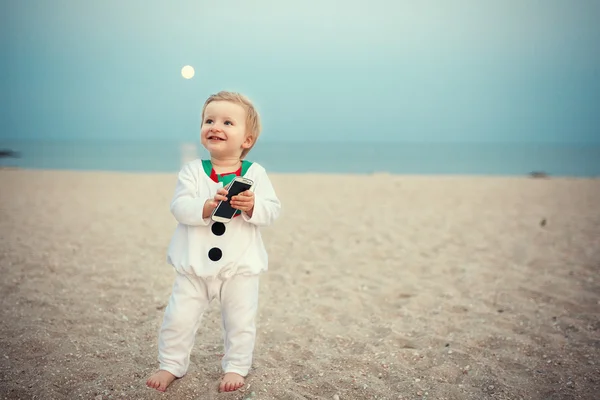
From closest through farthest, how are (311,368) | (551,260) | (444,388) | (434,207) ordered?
(444,388), (311,368), (551,260), (434,207)

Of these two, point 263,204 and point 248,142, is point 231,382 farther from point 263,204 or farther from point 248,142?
point 248,142

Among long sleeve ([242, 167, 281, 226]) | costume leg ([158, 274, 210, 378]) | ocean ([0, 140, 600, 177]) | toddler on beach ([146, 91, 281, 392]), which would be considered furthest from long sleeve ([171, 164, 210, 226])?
ocean ([0, 140, 600, 177])

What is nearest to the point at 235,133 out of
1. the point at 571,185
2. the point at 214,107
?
the point at 214,107

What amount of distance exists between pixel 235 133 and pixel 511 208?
27.9 feet

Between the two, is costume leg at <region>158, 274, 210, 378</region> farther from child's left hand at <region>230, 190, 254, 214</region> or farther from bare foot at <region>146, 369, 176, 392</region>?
child's left hand at <region>230, 190, 254, 214</region>

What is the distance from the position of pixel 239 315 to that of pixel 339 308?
1805 millimetres

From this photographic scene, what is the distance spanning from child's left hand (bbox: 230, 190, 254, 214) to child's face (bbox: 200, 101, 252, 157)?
0.28 metres

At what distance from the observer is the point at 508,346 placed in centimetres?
328

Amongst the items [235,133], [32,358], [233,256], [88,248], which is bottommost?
[32,358]

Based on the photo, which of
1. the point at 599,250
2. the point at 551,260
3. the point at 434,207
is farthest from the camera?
the point at 434,207

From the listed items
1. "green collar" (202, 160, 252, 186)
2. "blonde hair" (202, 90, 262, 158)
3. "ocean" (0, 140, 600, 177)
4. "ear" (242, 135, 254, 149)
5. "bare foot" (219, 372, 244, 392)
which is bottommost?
"bare foot" (219, 372, 244, 392)

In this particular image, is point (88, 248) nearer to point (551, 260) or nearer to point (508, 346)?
point (508, 346)

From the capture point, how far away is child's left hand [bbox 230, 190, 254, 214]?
6.93 feet

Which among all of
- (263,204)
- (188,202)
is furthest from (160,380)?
(263,204)
